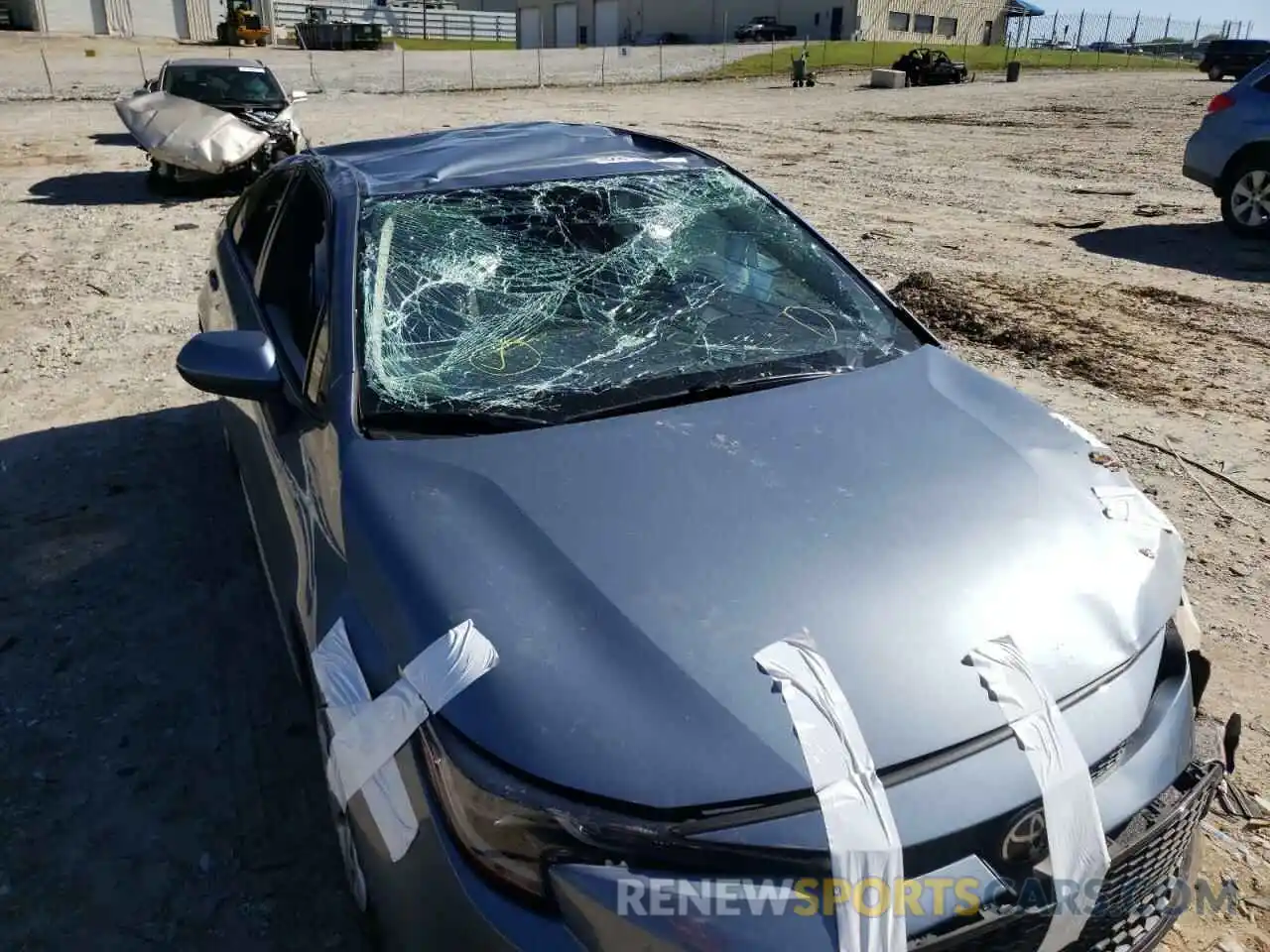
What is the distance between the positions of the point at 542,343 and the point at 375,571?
94 cm

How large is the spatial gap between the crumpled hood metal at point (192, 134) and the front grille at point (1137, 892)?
11.3 metres

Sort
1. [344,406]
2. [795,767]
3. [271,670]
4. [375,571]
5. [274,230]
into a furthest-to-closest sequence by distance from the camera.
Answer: [274,230]
[271,670]
[344,406]
[375,571]
[795,767]

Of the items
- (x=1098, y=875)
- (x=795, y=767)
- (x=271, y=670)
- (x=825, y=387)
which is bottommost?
(x=271, y=670)

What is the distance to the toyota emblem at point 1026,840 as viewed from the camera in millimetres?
1532

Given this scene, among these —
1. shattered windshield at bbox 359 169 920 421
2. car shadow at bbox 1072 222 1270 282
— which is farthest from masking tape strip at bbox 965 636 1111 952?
car shadow at bbox 1072 222 1270 282

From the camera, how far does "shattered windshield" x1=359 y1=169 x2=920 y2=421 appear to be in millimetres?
2463

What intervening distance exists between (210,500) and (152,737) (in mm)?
1558

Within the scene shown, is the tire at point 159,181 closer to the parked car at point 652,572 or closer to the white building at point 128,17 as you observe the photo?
the parked car at point 652,572

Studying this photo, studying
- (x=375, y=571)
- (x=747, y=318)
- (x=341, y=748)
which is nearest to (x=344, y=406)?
(x=375, y=571)

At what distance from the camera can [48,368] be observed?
586 centimetres

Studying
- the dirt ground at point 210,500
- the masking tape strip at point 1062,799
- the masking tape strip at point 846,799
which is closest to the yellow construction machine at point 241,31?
the dirt ground at point 210,500

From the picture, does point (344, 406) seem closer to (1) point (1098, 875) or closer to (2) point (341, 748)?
(2) point (341, 748)

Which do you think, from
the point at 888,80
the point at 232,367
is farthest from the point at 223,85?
the point at 888,80

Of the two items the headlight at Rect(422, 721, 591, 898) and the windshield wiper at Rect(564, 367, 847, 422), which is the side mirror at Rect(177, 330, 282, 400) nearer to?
the windshield wiper at Rect(564, 367, 847, 422)
